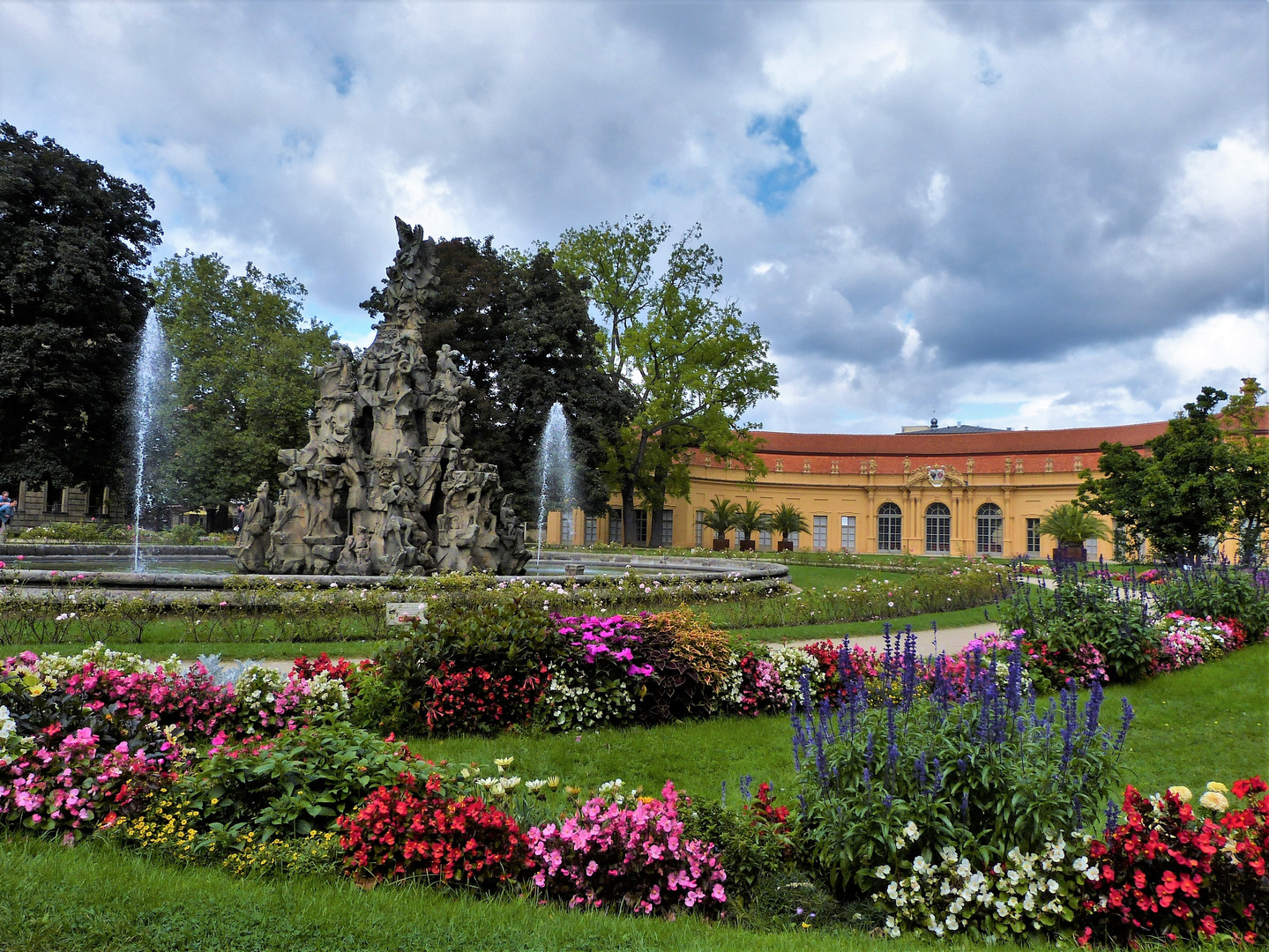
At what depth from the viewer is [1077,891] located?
3.27m

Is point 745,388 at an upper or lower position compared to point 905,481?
upper

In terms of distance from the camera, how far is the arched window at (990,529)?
49906mm

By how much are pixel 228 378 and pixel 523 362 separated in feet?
45.4

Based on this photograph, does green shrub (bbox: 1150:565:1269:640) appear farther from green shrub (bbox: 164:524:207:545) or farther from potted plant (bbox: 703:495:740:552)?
potted plant (bbox: 703:495:740:552)

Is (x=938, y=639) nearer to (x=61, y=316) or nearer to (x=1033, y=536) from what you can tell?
(x=61, y=316)

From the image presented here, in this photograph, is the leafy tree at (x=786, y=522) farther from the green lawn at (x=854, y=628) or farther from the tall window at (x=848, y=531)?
the green lawn at (x=854, y=628)

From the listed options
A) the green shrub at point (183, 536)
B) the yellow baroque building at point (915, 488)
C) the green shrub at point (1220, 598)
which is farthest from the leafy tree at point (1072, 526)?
the green shrub at point (183, 536)

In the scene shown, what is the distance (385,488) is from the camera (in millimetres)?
14828

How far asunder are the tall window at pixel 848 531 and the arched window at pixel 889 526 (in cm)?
171

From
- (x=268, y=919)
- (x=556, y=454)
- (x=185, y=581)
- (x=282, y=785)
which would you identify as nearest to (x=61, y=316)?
(x=556, y=454)

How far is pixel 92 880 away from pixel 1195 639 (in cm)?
1067

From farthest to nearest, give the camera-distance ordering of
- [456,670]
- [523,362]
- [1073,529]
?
[523,362] < [1073,529] < [456,670]

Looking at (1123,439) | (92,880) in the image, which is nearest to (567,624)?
(92,880)

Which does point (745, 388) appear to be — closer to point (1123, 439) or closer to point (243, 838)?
point (1123, 439)
